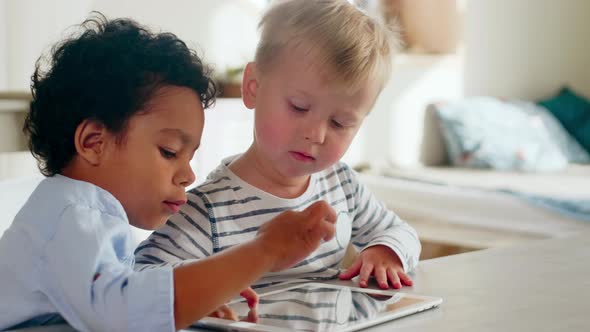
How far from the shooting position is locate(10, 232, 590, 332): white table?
0.82 meters

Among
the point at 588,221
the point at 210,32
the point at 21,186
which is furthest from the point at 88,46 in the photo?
the point at 210,32

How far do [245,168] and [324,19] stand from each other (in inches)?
10.1

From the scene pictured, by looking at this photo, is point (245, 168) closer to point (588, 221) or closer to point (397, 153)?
point (588, 221)

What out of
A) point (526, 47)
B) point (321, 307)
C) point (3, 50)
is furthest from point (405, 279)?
point (526, 47)

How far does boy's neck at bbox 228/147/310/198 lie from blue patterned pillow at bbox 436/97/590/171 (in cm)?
301

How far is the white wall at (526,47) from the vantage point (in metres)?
4.80

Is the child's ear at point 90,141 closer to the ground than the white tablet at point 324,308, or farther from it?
farther from it

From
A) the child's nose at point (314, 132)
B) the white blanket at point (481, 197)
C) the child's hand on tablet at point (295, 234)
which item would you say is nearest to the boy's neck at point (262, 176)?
the child's nose at point (314, 132)

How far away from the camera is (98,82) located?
88cm

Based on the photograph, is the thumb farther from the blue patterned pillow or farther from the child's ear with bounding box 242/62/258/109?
the blue patterned pillow

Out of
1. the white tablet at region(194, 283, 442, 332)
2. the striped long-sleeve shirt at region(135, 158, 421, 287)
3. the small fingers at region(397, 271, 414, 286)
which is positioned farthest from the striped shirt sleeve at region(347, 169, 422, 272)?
the white tablet at region(194, 283, 442, 332)

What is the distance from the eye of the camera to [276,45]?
1.34 metres

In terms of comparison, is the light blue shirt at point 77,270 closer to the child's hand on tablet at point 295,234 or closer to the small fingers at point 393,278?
the child's hand on tablet at point 295,234

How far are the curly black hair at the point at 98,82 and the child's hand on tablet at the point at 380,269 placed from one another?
0.34 metres
